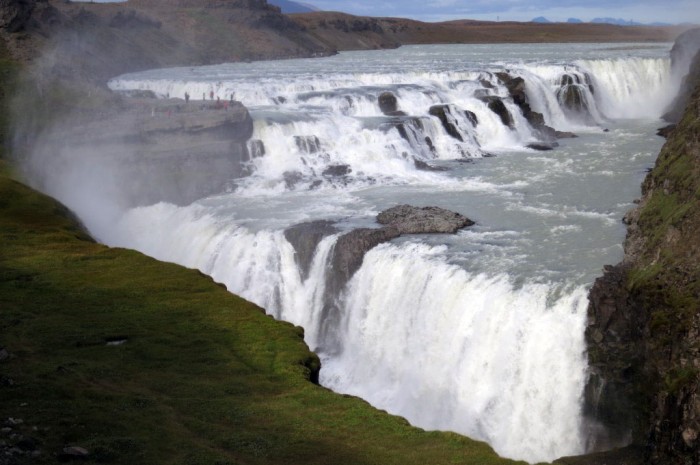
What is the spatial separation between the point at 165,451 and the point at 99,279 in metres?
11.4

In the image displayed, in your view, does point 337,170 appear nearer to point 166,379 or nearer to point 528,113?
point 528,113

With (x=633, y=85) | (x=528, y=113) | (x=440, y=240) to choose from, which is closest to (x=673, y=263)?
(x=440, y=240)

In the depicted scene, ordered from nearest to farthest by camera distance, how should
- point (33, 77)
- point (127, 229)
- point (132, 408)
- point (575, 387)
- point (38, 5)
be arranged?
point (132, 408) → point (575, 387) → point (127, 229) → point (33, 77) → point (38, 5)

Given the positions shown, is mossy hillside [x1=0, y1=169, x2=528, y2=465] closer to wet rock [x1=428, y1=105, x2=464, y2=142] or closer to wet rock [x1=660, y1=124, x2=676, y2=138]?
wet rock [x1=428, y1=105, x2=464, y2=142]

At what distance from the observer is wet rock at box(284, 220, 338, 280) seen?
32062mm

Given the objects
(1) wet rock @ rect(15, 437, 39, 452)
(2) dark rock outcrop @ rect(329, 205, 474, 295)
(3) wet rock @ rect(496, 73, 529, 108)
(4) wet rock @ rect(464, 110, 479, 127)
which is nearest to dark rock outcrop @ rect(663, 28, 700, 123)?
(3) wet rock @ rect(496, 73, 529, 108)

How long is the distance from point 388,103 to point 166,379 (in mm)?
38180

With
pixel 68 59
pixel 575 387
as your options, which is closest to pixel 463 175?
pixel 575 387

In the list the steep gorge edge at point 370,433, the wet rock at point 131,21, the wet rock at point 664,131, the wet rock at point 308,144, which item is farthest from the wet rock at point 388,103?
the wet rock at point 131,21

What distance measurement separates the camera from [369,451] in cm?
1617

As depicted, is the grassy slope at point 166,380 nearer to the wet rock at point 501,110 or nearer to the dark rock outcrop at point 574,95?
the wet rock at point 501,110

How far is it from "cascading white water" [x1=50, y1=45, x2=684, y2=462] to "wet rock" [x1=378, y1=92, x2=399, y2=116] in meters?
0.47

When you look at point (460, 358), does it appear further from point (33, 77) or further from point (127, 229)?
point (33, 77)

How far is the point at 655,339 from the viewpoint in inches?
781
